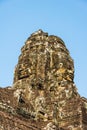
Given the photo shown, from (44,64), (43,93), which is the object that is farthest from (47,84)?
(44,64)

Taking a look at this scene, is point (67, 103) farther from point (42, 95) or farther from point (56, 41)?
point (56, 41)

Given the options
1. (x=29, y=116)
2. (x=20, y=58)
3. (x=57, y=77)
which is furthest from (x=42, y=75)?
(x=29, y=116)

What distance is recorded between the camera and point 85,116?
3659 centimetres

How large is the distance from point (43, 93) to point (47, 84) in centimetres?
143

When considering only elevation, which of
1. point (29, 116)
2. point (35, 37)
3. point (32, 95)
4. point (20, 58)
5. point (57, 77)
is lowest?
point (29, 116)

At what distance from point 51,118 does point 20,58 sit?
9768 mm

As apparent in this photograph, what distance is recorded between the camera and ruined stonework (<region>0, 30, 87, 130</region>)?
3406cm

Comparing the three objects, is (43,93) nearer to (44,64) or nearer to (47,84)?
(47,84)

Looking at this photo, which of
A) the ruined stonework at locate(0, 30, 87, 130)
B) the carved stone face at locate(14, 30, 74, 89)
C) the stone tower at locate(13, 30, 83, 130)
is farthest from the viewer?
the carved stone face at locate(14, 30, 74, 89)

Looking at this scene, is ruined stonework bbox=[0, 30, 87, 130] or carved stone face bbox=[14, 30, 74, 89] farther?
carved stone face bbox=[14, 30, 74, 89]

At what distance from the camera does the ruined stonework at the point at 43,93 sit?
3406cm

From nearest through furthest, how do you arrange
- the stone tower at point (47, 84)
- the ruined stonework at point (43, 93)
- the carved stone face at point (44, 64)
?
1. the ruined stonework at point (43, 93)
2. the stone tower at point (47, 84)
3. the carved stone face at point (44, 64)

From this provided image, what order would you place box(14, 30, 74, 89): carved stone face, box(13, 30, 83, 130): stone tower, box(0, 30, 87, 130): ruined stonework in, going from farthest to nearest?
box(14, 30, 74, 89): carved stone face → box(13, 30, 83, 130): stone tower → box(0, 30, 87, 130): ruined stonework

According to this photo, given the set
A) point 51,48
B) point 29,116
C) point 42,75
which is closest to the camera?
point 29,116
